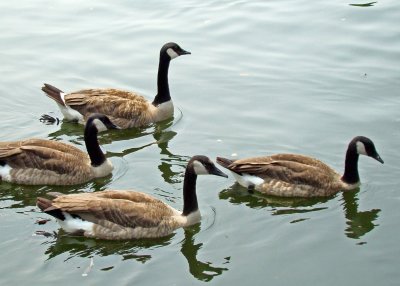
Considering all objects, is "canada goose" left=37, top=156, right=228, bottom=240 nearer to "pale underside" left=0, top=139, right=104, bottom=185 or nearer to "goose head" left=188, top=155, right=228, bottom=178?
"goose head" left=188, top=155, right=228, bottom=178

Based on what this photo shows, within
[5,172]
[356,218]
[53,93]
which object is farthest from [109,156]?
[356,218]

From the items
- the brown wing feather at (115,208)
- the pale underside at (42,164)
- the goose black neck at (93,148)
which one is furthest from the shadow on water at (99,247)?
the goose black neck at (93,148)

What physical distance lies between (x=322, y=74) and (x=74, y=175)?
6785 millimetres

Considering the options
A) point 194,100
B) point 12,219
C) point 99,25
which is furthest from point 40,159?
point 99,25

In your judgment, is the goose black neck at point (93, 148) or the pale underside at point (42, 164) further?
the goose black neck at point (93, 148)

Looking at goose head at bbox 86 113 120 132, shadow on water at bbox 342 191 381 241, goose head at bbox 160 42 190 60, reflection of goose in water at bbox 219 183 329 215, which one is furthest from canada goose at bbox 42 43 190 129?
shadow on water at bbox 342 191 381 241

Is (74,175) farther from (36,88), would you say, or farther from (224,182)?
(36,88)

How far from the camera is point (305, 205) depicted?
1375 cm

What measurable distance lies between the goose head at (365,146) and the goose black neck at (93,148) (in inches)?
164

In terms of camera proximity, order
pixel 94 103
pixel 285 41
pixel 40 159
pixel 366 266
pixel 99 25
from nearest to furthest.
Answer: pixel 366 266
pixel 40 159
pixel 94 103
pixel 285 41
pixel 99 25

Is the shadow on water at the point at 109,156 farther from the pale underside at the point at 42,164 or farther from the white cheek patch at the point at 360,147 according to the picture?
the white cheek patch at the point at 360,147

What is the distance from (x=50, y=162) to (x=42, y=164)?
0.14 metres

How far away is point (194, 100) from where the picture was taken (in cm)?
1808

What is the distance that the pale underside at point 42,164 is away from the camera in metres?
14.4
